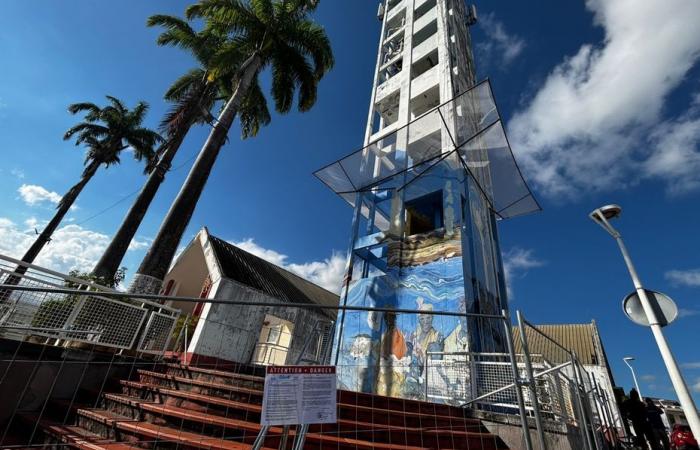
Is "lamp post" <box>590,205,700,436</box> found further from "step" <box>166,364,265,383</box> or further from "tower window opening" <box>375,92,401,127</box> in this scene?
"tower window opening" <box>375,92,401,127</box>

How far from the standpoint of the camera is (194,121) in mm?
12617

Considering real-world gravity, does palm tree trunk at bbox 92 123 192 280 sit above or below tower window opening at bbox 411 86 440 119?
below

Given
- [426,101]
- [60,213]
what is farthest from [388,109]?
[60,213]

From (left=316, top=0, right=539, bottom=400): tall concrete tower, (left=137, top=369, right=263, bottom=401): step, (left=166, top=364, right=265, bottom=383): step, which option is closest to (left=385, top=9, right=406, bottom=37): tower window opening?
(left=316, top=0, right=539, bottom=400): tall concrete tower

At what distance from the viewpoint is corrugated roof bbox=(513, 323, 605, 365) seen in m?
18.6

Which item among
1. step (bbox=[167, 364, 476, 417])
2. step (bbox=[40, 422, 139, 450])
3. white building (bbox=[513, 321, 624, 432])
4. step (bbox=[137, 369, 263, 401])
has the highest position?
white building (bbox=[513, 321, 624, 432])

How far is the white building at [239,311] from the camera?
10086 millimetres

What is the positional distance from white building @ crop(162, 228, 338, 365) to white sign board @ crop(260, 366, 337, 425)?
18.7ft

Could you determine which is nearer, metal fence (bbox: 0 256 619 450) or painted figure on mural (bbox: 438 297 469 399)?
metal fence (bbox: 0 256 619 450)

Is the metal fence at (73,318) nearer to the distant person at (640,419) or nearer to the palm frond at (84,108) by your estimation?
the distant person at (640,419)

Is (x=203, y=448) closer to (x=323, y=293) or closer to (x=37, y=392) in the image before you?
(x=37, y=392)

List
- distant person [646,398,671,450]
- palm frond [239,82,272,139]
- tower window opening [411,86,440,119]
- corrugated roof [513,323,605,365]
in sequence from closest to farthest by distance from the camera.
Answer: distant person [646,398,671,450]
palm frond [239,82,272,139]
tower window opening [411,86,440,119]
corrugated roof [513,323,605,365]

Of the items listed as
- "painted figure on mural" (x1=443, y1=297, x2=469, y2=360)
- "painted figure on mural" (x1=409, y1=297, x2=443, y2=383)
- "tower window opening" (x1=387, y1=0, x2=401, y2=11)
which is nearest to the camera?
"painted figure on mural" (x1=443, y1=297, x2=469, y2=360)

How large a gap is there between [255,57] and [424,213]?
9.44 meters
